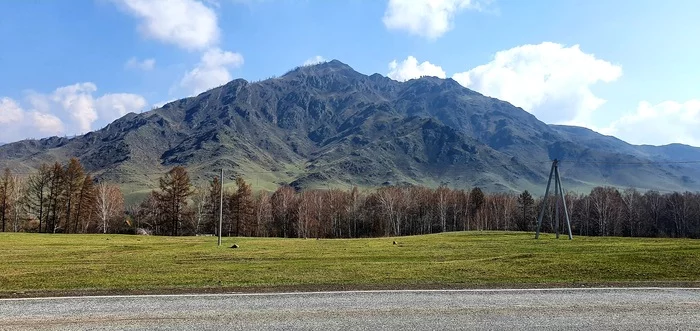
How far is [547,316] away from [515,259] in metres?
15.0

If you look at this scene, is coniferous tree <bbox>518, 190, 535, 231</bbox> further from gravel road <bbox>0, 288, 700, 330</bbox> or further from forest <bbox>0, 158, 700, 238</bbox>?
gravel road <bbox>0, 288, 700, 330</bbox>

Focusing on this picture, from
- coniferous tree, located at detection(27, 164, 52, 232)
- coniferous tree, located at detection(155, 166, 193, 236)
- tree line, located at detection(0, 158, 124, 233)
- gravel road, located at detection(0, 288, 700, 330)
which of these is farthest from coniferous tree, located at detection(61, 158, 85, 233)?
gravel road, located at detection(0, 288, 700, 330)

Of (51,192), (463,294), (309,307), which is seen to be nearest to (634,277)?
(463,294)

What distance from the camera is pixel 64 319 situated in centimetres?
1216

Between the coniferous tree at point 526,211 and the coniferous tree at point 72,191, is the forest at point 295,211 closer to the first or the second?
the coniferous tree at point 72,191

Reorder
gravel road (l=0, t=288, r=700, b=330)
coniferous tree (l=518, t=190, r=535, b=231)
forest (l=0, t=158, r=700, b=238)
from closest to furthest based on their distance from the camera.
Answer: gravel road (l=0, t=288, r=700, b=330) < forest (l=0, t=158, r=700, b=238) < coniferous tree (l=518, t=190, r=535, b=231)

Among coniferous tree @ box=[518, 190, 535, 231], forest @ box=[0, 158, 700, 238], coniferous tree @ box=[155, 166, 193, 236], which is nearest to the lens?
forest @ box=[0, 158, 700, 238]

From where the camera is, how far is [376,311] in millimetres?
13008

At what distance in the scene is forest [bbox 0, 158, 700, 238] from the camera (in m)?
89.6

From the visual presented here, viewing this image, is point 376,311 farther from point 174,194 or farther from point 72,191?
point 72,191

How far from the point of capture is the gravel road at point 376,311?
1148 centimetres

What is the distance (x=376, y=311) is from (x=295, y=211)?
110430 mm

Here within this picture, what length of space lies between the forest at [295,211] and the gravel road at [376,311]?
272 feet

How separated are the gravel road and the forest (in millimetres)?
82854
